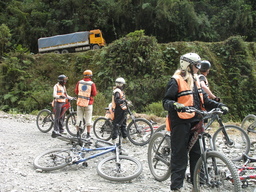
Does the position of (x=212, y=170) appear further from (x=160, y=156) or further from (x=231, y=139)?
(x=231, y=139)

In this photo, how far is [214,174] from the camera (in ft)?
10.7

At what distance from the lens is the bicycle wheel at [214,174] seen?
10.3ft

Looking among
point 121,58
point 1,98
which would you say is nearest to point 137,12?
point 121,58

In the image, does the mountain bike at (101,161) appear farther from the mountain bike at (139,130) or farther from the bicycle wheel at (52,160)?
the mountain bike at (139,130)

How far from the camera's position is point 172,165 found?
3.63m

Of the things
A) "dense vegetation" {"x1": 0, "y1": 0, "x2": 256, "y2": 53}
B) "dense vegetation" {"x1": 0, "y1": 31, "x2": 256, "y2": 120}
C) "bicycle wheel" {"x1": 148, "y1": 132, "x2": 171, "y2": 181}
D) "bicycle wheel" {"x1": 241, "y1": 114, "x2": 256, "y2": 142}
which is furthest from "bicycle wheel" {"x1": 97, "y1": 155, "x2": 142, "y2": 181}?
"dense vegetation" {"x1": 0, "y1": 0, "x2": 256, "y2": 53}

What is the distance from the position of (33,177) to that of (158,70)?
1105 centimetres

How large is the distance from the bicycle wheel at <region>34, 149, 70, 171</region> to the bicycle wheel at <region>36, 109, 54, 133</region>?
13.1ft

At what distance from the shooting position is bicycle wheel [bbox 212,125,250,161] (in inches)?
224

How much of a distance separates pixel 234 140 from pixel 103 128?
4.05 metres

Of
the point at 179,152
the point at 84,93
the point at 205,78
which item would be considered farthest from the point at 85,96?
the point at 179,152

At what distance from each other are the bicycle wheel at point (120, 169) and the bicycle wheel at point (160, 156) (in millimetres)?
294

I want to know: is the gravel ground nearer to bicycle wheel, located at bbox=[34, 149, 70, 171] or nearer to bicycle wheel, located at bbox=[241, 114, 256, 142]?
bicycle wheel, located at bbox=[34, 149, 70, 171]

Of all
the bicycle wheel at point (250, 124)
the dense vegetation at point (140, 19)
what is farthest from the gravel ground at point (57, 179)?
the dense vegetation at point (140, 19)
